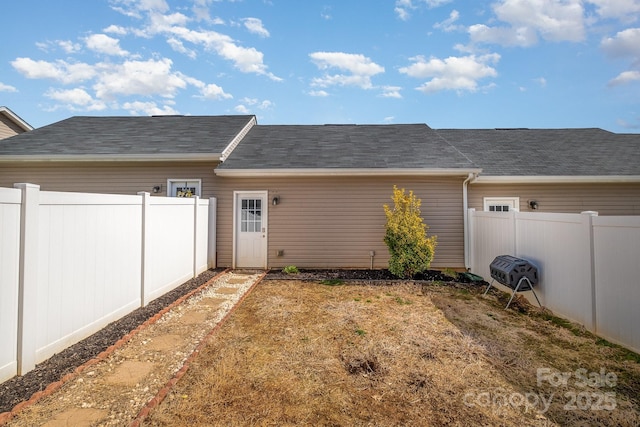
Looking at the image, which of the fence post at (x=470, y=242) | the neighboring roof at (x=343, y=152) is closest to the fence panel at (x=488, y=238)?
the fence post at (x=470, y=242)

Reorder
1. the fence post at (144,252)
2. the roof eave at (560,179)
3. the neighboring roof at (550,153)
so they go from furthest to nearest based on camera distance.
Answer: the neighboring roof at (550,153)
the roof eave at (560,179)
the fence post at (144,252)

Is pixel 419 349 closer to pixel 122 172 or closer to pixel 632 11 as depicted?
pixel 122 172

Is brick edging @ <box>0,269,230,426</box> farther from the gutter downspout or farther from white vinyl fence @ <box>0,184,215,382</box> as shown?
the gutter downspout

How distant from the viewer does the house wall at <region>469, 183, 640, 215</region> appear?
27.3 ft

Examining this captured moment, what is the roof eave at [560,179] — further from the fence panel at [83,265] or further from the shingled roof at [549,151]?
the fence panel at [83,265]

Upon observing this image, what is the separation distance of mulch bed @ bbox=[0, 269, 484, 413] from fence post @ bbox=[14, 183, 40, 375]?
156 millimetres

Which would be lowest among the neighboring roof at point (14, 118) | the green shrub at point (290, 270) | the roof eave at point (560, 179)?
the green shrub at point (290, 270)

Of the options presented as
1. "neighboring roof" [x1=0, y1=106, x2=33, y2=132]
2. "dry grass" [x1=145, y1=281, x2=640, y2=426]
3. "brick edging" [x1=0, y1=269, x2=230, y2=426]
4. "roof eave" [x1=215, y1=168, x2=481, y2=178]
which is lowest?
"dry grass" [x1=145, y1=281, x2=640, y2=426]

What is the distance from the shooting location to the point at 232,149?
28.9 ft

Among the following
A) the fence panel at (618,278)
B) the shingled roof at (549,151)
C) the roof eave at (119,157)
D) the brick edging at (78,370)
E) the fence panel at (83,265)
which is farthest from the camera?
the shingled roof at (549,151)

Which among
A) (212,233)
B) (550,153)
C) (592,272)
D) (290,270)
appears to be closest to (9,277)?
(212,233)

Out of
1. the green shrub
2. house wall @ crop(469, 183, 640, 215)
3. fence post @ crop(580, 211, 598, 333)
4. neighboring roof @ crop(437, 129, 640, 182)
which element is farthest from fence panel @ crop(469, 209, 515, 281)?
the green shrub

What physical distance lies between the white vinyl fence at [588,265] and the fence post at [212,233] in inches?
284

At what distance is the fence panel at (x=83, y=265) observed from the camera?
2.86m
